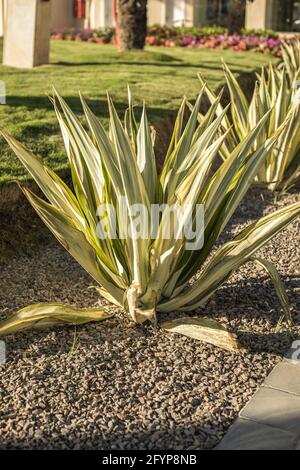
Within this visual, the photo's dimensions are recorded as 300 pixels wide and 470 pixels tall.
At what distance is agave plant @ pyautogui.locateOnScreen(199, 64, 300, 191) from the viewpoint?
20.6 feet

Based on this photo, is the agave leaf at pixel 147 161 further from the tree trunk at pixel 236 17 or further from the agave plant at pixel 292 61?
the tree trunk at pixel 236 17

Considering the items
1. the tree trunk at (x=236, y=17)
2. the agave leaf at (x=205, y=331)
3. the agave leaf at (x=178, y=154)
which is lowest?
the agave leaf at (x=205, y=331)

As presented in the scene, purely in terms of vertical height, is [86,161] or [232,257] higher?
[86,161]

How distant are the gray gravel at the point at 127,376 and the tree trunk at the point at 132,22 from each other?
351 inches

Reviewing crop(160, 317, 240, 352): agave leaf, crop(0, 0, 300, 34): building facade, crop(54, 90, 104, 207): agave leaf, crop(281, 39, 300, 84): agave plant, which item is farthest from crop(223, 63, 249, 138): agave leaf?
crop(0, 0, 300, 34): building facade

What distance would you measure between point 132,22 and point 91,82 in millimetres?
3802

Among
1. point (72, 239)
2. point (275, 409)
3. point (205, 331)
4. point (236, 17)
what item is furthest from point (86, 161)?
point (236, 17)

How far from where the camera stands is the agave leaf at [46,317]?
3623 mm

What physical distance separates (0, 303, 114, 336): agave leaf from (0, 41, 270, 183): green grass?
1004mm

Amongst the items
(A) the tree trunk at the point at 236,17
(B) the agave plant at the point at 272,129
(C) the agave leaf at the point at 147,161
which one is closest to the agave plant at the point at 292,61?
(B) the agave plant at the point at 272,129

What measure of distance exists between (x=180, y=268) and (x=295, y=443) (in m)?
1.29

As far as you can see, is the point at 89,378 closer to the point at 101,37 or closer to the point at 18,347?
the point at 18,347

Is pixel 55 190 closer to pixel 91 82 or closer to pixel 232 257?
pixel 232 257

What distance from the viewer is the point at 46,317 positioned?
3.70 meters
